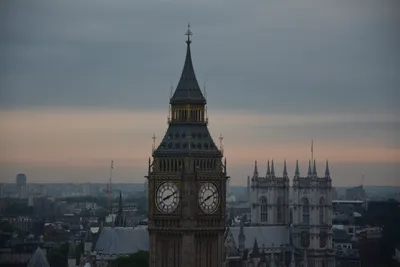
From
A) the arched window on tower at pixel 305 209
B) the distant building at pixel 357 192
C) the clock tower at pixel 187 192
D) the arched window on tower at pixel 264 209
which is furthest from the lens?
the arched window on tower at pixel 264 209

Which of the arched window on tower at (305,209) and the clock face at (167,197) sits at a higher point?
the arched window on tower at (305,209)

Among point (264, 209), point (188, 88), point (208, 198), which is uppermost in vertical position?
point (264, 209)

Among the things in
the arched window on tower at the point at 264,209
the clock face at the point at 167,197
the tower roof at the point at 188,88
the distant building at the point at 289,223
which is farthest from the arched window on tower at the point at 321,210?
the clock face at the point at 167,197

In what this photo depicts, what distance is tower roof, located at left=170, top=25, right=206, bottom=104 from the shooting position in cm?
2761

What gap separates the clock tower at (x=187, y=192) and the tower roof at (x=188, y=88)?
0.02m

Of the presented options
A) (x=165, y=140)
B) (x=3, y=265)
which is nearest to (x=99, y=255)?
(x=3, y=265)

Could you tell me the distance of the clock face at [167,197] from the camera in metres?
27.4

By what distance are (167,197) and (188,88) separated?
217 centimetres

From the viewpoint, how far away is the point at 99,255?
5781cm

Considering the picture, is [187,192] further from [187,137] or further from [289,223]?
[289,223]

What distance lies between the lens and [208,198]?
27453mm

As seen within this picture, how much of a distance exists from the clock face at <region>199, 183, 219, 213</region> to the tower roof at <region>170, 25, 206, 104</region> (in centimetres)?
165

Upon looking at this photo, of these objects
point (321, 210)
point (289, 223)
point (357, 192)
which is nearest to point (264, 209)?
point (289, 223)

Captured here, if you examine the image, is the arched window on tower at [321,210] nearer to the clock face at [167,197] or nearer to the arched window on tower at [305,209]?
the arched window on tower at [305,209]
